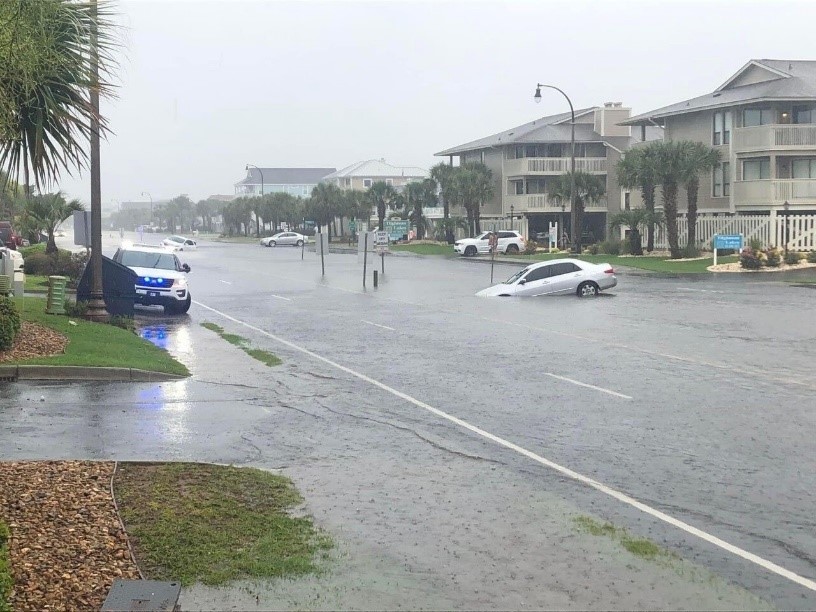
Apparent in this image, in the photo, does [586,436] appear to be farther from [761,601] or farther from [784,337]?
[784,337]

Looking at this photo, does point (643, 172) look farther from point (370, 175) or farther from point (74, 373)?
point (370, 175)

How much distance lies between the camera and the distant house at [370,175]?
168 metres

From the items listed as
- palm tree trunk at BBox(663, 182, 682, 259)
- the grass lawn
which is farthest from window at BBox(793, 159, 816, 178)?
the grass lawn

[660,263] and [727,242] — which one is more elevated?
[727,242]

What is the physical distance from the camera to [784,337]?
2159 centimetres

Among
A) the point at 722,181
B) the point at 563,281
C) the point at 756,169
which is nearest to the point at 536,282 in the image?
the point at 563,281

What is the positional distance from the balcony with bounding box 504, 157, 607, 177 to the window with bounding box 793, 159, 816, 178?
25.3 meters

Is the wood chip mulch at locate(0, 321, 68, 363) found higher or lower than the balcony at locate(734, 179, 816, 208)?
lower

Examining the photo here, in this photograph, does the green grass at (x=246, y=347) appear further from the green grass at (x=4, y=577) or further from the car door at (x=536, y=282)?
the green grass at (x=4, y=577)

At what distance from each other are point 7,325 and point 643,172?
43460 mm

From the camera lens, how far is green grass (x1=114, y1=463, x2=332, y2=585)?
23.3 feet

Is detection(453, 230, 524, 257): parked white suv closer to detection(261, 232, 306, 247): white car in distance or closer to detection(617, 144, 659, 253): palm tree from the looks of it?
detection(617, 144, 659, 253): palm tree

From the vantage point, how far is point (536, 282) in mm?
34094

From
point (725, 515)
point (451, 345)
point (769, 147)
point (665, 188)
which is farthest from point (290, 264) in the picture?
point (725, 515)
